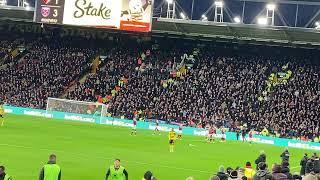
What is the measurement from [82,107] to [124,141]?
827 inches

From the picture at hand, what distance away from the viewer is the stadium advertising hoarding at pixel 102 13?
48.4 m

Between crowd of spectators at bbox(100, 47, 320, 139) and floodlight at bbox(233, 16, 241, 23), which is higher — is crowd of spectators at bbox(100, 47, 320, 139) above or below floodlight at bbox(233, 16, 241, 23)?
below

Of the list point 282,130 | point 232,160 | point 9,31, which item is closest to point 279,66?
point 282,130

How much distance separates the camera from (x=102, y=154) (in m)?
31.2

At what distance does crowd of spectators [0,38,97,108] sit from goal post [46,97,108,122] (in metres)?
1.62

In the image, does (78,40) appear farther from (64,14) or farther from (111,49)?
(64,14)

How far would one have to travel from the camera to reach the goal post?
5966 centimetres

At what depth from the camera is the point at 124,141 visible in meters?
40.2

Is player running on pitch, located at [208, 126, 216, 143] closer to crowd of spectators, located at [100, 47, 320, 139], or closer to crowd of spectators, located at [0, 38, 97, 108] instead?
crowd of spectators, located at [100, 47, 320, 139]

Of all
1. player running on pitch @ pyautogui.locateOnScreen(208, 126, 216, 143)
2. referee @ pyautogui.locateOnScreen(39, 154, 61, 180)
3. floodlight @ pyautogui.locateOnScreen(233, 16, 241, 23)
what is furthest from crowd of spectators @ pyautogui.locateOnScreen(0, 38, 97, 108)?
referee @ pyautogui.locateOnScreen(39, 154, 61, 180)

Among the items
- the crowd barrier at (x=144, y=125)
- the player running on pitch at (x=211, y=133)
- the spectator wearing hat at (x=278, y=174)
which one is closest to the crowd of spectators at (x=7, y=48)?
the crowd barrier at (x=144, y=125)

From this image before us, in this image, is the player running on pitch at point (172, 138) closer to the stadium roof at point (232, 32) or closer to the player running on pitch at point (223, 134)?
the player running on pitch at point (223, 134)

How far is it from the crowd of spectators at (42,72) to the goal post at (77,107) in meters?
1.62

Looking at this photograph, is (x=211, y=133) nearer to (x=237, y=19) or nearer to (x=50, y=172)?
(x=237, y=19)
